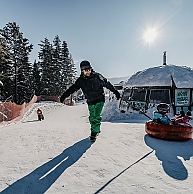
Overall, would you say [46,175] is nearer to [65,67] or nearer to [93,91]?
[93,91]

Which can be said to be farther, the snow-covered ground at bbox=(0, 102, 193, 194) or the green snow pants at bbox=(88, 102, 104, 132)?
the green snow pants at bbox=(88, 102, 104, 132)

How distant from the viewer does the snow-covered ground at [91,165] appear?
7.95 feet

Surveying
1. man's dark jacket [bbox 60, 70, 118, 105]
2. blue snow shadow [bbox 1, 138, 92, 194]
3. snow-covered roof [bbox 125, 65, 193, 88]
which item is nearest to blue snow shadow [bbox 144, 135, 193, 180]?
blue snow shadow [bbox 1, 138, 92, 194]

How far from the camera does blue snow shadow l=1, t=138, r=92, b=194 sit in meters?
2.33

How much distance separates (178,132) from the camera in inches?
198

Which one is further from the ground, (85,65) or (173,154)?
(85,65)

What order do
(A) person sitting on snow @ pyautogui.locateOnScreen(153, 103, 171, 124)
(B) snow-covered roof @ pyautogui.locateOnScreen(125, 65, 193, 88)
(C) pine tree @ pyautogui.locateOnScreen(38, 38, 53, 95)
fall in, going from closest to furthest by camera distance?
(A) person sitting on snow @ pyautogui.locateOnScreen(153, 103, 171, 124) < (B) snow-covered roof @ pyautogui.locateOnScreen(125, 65, 193, 88) < (C) pine tree @ pyautogui.locateOnScreen(38, 38, 53, 95)

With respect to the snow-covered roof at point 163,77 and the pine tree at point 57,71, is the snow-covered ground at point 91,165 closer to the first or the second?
the snow-covered roof at point 163,77

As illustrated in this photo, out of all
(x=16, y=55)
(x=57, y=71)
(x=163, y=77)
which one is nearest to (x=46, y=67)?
(x=57, y=71)

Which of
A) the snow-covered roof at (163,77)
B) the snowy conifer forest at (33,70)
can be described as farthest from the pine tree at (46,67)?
the snow-covered roof at (163,77)

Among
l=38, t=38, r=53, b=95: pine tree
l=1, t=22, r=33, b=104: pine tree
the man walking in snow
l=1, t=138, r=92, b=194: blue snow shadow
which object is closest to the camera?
l=1, t=138, r=92, b=194: blue snow shadow

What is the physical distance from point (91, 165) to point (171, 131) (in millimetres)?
2902

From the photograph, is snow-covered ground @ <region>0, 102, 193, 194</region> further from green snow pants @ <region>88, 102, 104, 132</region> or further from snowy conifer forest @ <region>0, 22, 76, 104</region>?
snowy conifer forest @ <region>0, 22, 76, 104</region>

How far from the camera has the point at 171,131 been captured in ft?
16.6
